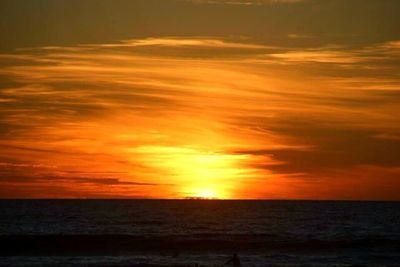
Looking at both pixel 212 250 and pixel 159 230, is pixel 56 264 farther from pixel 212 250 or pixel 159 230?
pixel 159 230

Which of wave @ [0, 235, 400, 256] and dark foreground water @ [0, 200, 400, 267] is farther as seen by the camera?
wave @ [0, 235, 400, 256]

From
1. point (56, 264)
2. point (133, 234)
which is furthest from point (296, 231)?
point (56, 264)

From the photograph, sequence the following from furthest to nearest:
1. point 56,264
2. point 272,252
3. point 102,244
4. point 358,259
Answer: point 102,244, point 272,252, point 358,259, point 56,264

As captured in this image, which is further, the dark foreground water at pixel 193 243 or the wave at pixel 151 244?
the wave at pixel 151 244

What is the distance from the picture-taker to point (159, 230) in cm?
7612

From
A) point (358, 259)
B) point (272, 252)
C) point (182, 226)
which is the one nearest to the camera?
point (358, 259)

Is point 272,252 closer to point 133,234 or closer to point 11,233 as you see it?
point 133,234

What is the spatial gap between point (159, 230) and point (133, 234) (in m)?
6.15

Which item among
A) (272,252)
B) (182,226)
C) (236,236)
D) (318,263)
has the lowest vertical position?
(318,263)

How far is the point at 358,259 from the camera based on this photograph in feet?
171

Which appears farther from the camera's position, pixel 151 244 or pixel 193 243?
pixel 193 243

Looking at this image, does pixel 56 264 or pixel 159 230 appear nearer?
pixel 56 264

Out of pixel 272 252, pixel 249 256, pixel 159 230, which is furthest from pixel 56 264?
pixel 159 230

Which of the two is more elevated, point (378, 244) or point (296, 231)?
point (296, 231)
